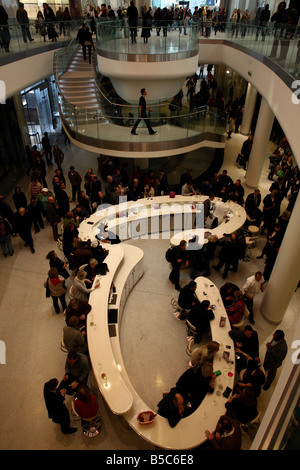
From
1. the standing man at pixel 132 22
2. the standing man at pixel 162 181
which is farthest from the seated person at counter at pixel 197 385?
the standing man at pixel 132 22

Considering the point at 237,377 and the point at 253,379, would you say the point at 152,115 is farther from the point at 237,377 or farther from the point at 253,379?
the point at 253,379

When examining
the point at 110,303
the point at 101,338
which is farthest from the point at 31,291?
the point at 101,338

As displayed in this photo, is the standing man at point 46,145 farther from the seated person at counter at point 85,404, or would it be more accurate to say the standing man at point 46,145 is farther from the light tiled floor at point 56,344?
the seated person at counter at point 85,404

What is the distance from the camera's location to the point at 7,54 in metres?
9.81

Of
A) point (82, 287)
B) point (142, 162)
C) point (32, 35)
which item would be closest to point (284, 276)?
point (82, 287)

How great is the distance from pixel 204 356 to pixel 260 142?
918cm

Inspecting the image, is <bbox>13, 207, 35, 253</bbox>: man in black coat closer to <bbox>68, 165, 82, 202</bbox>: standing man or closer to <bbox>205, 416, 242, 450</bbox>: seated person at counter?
<bbox>68, 165, 82, 202</bbox>: standing man

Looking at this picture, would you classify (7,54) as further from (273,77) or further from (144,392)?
(144,392)

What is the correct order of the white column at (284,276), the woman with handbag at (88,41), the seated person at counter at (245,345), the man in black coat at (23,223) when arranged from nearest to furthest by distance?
the seated person at counter at (245,345)
the white column at (284,276)
the man in black coat at (23,223)
the woman with handbag at (88,41)

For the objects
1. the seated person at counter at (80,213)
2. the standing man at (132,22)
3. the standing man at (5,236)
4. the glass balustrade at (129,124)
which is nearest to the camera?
the standing man at (5,236)

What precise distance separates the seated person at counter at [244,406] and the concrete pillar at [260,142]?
9479mm

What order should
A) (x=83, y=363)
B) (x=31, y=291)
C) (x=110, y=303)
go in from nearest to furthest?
1. (x=83, y=363)
2. (x=110, y=303)
3. (x=31, y=291)

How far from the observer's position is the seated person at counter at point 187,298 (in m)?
6.79
